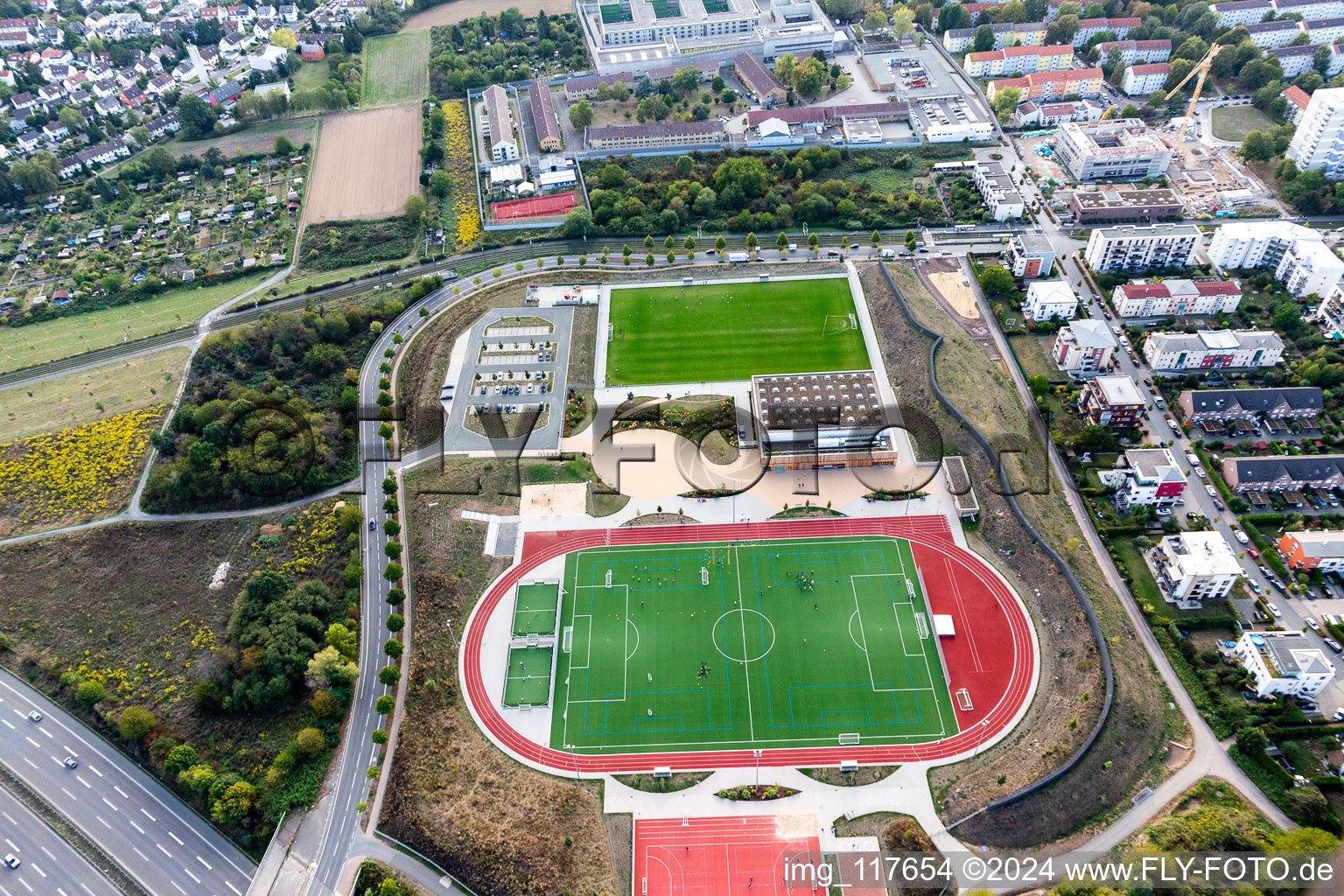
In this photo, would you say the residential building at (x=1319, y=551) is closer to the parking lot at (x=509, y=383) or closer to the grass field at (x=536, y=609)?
the grass field at (x=536, y=609)

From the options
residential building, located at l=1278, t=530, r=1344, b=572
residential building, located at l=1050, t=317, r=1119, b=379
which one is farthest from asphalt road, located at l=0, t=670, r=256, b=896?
residential building, located at l=1050, t=317, r=1119, b=379

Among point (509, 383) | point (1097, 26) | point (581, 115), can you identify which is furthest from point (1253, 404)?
point (581, 115)

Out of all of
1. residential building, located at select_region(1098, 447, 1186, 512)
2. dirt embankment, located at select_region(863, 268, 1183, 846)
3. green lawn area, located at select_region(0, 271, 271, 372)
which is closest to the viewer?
dirt embankment, located at select_region(863, 268, 1183, 846)

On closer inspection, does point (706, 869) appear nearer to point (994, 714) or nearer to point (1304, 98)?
point (994, 714)

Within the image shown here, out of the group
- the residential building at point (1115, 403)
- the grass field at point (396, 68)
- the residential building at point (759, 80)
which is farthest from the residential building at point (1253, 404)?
the grass field at point (396, 68)

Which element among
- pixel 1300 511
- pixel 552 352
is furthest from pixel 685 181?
pixel 1300 511

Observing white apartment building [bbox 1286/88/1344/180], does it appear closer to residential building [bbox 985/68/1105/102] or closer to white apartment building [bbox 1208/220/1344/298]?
white apartment building [bbox 1208/220/1344/298]
